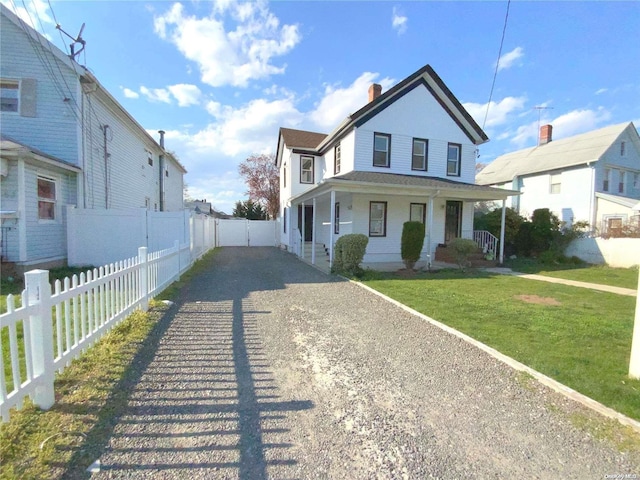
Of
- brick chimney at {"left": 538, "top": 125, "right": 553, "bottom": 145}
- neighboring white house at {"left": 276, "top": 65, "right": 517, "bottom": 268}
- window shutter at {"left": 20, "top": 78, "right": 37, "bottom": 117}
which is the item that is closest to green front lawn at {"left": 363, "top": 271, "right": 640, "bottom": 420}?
neighboring white house at {"left": 276, "top": 65, "right": 517, "bottom": 268}

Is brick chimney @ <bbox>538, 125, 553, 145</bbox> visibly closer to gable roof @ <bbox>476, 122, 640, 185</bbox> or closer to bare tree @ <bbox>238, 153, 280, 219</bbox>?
gable roof @ <bbox>476, 122, 640, 185</bbox>

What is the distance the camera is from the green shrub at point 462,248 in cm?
1136

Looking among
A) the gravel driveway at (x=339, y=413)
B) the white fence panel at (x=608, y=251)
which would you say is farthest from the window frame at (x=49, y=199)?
the white fence panel at (x=608, y=251)

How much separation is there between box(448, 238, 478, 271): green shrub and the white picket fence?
33.6 ft

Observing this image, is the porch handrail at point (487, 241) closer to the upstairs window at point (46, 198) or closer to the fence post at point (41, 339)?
the fence post at point (41, 339)

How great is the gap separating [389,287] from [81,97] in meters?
11.4

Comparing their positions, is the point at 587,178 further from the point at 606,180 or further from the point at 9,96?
the point at 9,96

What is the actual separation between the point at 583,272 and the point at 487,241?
13.1 feet

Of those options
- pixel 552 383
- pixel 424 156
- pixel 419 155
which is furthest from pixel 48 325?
pixel 424 156

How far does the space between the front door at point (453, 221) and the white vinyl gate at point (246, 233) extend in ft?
43.4

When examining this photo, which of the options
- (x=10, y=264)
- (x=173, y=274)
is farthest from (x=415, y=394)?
(x=10, y=264)

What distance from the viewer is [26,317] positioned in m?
2.61

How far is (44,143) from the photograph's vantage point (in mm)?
9633

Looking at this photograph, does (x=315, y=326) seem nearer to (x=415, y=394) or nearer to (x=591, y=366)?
(x=415, y=394)
